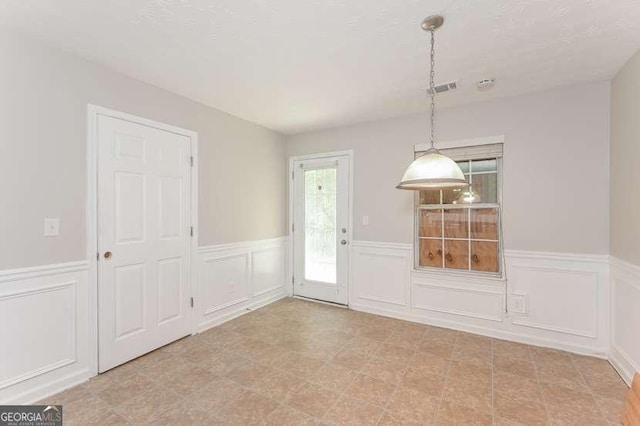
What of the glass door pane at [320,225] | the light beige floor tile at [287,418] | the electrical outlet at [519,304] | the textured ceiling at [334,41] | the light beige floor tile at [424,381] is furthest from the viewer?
the glass door pane at [320,225]

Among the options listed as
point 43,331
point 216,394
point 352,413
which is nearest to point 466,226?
point 352,413

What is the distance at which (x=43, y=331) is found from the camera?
2156mm

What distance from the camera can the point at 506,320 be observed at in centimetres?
315

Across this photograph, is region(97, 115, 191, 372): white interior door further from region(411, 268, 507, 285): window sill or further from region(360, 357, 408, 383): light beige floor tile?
region(411, 268, 507, 285): window sill

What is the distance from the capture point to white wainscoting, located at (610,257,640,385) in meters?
2.27

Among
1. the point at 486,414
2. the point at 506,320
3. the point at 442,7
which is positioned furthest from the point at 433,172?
the point at 506,320

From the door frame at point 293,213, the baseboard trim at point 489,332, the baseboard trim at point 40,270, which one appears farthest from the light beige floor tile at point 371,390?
the baseboard trim at point 40,270

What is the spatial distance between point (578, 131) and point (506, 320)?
203cm

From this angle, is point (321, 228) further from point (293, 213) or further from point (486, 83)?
point (486, 83)

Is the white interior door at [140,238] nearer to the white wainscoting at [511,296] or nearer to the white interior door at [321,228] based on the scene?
the white interior door at [321,228]

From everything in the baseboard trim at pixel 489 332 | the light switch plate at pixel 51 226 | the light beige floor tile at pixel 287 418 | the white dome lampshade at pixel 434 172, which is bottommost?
the light beige floor tile at pixel 287 418

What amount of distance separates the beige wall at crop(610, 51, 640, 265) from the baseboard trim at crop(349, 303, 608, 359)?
3.18 feet

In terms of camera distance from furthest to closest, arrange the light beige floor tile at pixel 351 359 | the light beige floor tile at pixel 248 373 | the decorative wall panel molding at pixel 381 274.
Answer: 1. the decorative wall panel molding at pixel 381 274
2. the light beige floor tile at pixel 351 359
3. the light beige floor tile at pixel 248 373

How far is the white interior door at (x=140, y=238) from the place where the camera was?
250 cm
